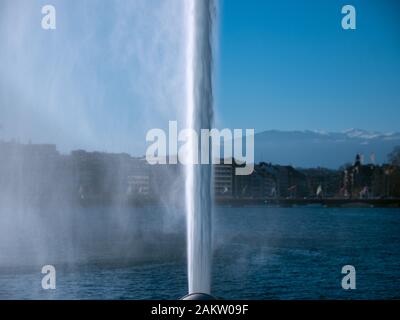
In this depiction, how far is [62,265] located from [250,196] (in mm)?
41119

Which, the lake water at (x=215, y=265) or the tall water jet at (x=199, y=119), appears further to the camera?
the lake water at (x=215, y=265)

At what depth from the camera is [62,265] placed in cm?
2206

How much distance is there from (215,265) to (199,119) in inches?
386

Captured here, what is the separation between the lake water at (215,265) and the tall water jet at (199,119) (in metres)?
3.38

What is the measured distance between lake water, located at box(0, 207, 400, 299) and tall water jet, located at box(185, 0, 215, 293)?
11.1 ft

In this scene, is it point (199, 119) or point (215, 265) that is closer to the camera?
point (199, 119)

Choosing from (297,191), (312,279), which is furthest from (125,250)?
(297,191)

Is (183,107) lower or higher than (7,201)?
higher

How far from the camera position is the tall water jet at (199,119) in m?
13.8

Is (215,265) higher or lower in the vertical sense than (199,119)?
lower

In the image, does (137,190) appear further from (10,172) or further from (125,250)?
(125,250)

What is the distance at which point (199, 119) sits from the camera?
45.5 feet

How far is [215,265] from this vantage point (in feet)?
74.2

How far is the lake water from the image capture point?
1798cm
